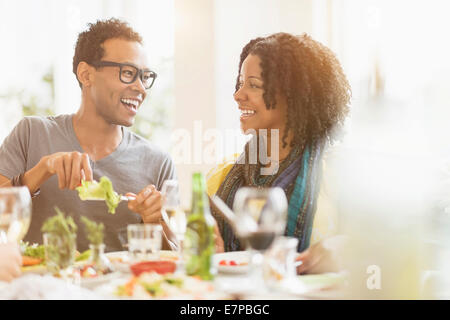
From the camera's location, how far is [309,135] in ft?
7.05

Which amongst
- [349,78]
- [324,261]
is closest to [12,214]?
[324,261]

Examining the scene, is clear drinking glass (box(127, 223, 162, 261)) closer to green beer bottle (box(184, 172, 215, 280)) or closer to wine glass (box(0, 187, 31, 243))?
green beer bottle (box(184, 172, 215, 280))

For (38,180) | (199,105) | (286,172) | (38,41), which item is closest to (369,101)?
(286,172)

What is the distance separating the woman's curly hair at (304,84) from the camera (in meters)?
2.12

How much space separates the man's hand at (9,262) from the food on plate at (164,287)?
11.4 inches

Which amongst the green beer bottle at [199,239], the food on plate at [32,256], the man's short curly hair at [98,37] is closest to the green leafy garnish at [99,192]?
the food on plate at [32,256]

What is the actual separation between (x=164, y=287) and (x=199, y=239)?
0.17 m

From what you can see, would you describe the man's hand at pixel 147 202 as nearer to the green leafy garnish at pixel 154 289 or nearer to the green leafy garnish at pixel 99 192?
the green leafy garnish at pixel 99 192

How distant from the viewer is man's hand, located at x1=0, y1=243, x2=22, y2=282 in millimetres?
1191

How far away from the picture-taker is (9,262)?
47.2 inches

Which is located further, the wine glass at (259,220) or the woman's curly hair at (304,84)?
the woman's curly hair at (304,84)
